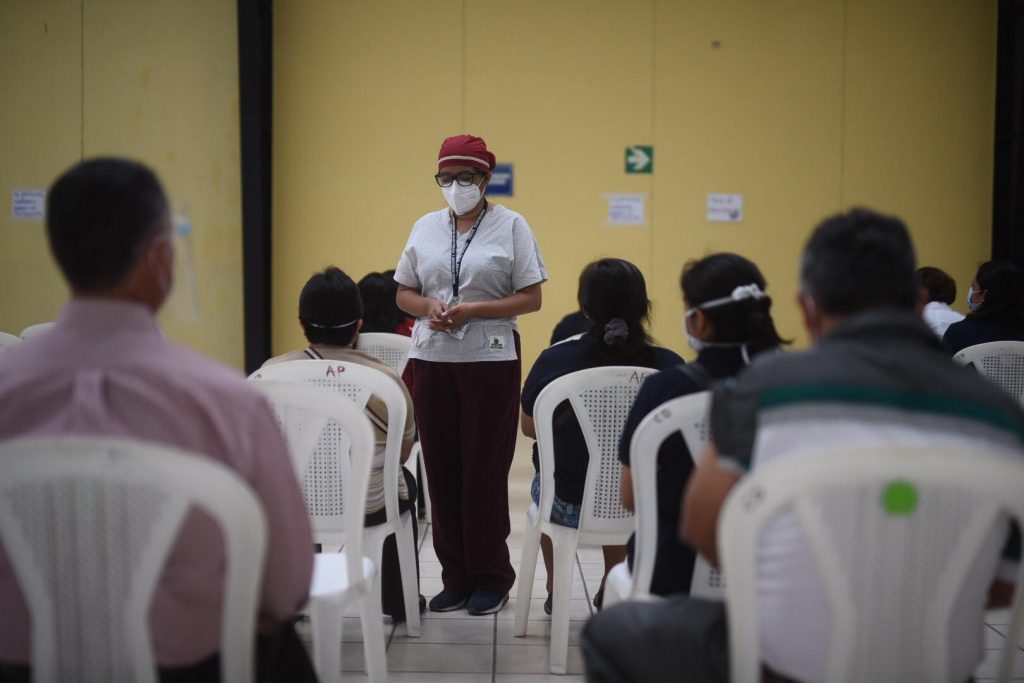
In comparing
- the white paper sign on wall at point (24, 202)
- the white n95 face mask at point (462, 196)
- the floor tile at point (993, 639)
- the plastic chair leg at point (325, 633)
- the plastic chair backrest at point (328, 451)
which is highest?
the white paper sign on wall at point (24, 202)

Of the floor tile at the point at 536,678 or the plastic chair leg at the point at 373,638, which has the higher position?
the plastic chair leg at the point at 373,638

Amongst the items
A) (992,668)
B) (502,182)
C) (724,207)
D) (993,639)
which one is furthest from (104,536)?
(724,207)

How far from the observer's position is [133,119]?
16.0 ft

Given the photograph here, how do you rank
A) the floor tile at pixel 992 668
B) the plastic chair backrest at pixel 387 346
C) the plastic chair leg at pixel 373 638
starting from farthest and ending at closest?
1. the plastic chair backrest at pixel 387 346
2. the floor tile at pixel 992 668
3. the plastic chair leg at pixel 373 638

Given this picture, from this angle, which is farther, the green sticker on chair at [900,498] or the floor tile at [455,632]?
the floor tile at [455,632]

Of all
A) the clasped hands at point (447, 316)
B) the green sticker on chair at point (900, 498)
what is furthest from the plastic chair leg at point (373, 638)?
the green sticker on chair at point (900, 498)

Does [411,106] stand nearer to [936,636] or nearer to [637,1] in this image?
[637,1]

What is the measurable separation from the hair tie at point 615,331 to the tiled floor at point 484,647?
883mm

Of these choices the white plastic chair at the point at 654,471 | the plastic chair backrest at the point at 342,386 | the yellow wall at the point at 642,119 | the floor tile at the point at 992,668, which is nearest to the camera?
the white plastic chair at the point at 654,471

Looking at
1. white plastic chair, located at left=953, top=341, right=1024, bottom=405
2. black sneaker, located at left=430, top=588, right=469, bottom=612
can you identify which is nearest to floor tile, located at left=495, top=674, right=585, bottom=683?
black sneaker, located at left=430, top=588, right=469, bottom=612

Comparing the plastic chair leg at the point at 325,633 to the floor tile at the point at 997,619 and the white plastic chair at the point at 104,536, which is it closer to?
the white plastic chair at the point at 104,536

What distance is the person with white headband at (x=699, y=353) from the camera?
1.66m

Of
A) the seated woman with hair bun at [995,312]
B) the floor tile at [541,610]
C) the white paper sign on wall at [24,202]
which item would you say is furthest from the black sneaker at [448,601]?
the white paper sign on wall at [24,202]

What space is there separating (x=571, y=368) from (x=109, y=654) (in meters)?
1.58
